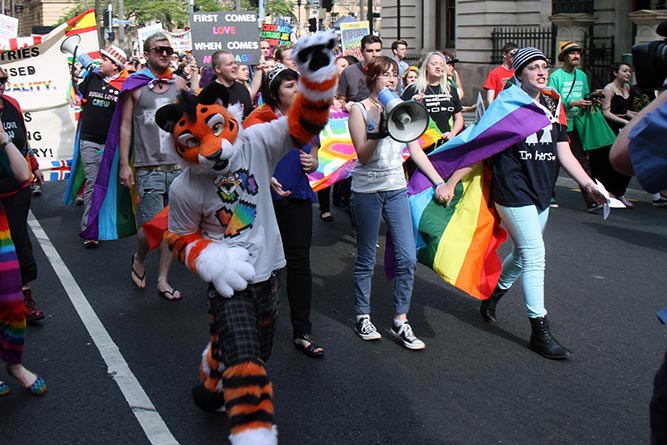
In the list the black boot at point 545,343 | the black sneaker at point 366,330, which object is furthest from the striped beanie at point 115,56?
the black boot at point 545,343

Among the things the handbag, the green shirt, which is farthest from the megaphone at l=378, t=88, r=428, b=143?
the handbag

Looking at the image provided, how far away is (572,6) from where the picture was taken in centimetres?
2366

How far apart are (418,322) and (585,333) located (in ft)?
3.76

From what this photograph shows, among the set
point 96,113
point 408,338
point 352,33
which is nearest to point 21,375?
point 408,338

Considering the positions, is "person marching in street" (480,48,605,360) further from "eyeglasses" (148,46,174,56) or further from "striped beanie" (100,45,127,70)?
"striped beanie" (100,45,127,70)

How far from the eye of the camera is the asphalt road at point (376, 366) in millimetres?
4570

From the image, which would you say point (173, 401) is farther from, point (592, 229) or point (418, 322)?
point (592, 229)

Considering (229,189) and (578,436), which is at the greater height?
(229,189)

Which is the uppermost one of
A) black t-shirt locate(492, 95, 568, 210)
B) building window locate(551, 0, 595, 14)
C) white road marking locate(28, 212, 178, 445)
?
building window locate(551, 0, 595, 14)

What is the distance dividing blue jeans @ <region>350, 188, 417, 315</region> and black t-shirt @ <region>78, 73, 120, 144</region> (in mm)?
3897

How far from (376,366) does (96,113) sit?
477cm

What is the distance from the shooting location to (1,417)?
4840 millimetres

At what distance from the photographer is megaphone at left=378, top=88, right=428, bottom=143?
16.0 feet

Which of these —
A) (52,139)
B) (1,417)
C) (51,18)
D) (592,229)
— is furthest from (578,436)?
(51,18)
